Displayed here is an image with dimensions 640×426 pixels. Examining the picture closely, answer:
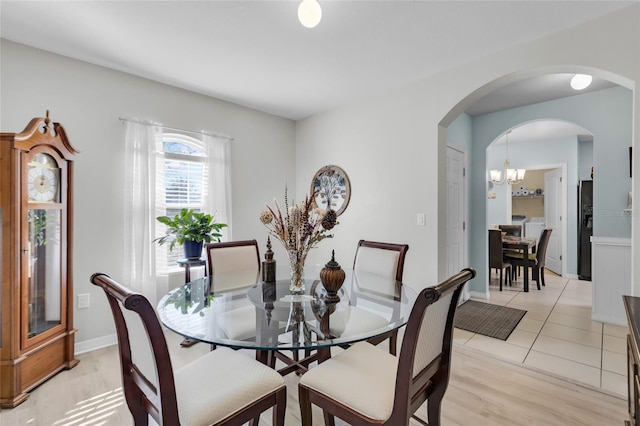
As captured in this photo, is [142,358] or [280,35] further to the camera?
[280,35]

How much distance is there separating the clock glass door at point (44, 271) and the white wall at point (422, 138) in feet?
8.90

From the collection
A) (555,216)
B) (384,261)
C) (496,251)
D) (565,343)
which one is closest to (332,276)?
(384,261)

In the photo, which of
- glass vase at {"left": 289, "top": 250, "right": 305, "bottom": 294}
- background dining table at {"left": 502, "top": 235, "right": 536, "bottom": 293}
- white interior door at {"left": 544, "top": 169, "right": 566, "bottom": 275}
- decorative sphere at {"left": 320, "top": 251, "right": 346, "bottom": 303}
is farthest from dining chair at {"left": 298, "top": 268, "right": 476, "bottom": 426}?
white interior door at {"left": 544, "top": 169, "right": 566, "bottom": 275}

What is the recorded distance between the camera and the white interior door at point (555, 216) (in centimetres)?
563

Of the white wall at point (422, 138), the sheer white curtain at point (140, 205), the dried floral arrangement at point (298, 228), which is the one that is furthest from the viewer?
the sheer white curtain at point (140, 205)

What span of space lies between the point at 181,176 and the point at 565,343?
13.9 feet

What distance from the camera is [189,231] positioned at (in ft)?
9.24

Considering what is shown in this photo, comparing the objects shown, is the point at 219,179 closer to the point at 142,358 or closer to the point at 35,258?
the point at 35,258

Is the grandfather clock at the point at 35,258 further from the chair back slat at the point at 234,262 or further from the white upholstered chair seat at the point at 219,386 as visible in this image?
the white upholstered chair seat at the point at 219,386

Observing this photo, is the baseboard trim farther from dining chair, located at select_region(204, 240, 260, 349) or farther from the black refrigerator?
the black refrigerator

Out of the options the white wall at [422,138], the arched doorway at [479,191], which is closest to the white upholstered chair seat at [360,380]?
the white wall at [422,138]

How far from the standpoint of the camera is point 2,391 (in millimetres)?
1862

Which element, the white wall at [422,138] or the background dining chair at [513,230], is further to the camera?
the background dining chair at [513,230]

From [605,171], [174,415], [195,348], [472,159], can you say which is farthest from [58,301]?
[605,171]
